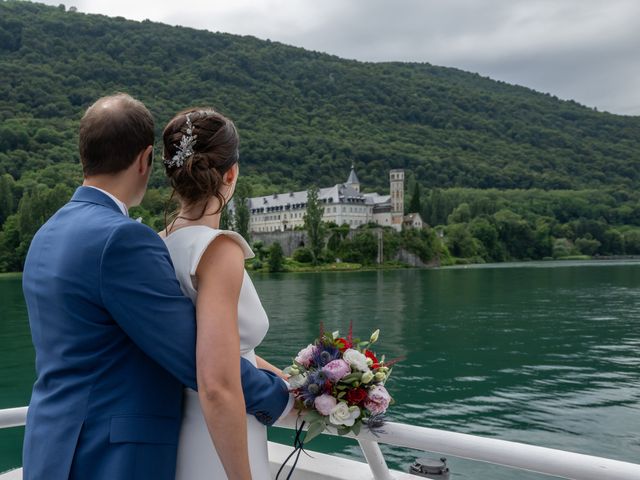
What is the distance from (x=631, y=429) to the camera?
444 inches

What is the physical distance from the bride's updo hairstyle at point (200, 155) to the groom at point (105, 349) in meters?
0.22

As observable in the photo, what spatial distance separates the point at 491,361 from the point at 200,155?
17.0m

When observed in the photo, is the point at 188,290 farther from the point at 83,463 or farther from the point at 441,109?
the point at 441,109

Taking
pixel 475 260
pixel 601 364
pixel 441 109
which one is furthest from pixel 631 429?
pixel 441 109

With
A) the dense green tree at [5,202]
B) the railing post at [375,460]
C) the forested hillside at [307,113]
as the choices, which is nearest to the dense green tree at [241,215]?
the dense green tree at [5,202]

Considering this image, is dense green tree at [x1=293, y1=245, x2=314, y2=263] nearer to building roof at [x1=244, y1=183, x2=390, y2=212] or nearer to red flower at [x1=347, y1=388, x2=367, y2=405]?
building roof at [x1=244, y1=183, x2=390, y2=212]

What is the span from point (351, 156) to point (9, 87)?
66003mm

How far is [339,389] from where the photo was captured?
181 centimetres

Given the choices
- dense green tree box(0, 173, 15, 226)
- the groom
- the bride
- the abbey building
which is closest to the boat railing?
the bride

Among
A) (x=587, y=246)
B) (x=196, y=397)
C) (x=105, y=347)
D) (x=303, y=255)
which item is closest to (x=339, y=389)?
(x=196, y=397)

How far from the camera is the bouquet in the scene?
1.78m

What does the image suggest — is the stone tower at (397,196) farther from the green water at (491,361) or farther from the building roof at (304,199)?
the green water at (491,361)

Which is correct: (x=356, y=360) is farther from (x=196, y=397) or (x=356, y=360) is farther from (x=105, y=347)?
(x=105, y=347)

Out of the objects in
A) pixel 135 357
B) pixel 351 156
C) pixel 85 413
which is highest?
pixel 351 156
